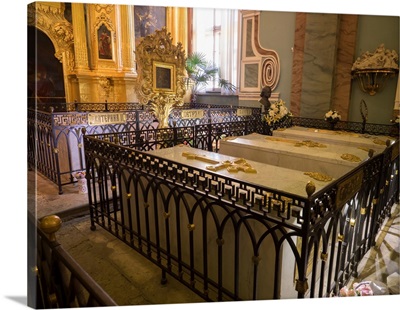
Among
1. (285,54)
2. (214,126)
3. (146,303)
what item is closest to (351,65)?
(285,54)

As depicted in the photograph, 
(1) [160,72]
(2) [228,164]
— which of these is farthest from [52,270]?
(1) [160,72]

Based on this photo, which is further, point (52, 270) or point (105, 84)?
point (105, 84)

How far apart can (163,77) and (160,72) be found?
0.11 metres

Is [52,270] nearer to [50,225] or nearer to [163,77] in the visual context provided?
[50,225]

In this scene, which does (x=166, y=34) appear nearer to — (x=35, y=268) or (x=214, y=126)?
(x=214, y=126)

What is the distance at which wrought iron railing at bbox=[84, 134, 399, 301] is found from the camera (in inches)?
68.4

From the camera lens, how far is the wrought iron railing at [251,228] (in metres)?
1.74

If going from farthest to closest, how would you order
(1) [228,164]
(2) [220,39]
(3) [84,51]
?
(2) [220,39] → (3) [84,51] → (1) [228,164]

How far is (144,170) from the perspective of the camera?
8.68 feet

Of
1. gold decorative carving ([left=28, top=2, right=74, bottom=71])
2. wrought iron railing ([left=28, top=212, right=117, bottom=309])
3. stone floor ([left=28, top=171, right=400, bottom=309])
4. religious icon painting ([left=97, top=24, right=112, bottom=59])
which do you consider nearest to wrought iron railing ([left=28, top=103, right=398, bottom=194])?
stone floor ([left=28, top=171, right=400, bottom=309])

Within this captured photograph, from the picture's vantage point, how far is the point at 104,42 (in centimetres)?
1071

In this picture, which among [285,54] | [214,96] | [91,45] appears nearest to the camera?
[285,54]

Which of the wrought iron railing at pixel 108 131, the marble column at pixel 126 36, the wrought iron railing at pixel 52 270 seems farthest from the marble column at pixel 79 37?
the wrought iron railing at pixel 52 270

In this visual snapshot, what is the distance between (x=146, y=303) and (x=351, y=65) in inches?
288
